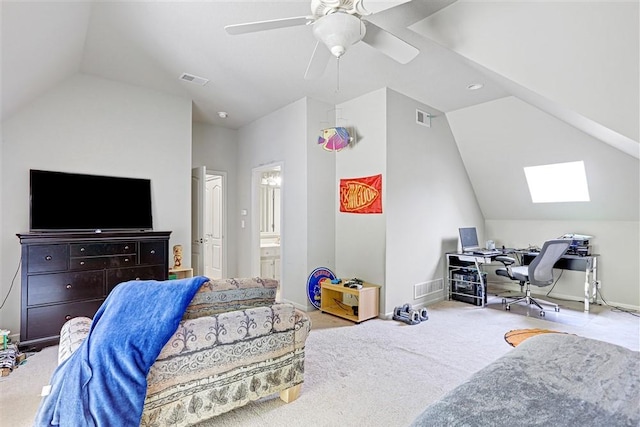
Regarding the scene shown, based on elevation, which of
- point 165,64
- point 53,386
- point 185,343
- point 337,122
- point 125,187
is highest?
point 165,64

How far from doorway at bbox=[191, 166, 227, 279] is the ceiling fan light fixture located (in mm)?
3258

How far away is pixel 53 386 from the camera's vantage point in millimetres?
1526

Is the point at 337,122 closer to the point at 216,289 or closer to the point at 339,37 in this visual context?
the point at 339,37

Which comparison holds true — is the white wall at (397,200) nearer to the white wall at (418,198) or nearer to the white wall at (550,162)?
the white wall at (418,198)

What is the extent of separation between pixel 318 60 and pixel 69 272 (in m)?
3.07

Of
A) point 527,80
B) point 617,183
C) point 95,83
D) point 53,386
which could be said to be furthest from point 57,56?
point 617,183

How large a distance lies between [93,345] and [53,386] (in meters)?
0.29

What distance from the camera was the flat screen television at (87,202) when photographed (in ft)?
11.2

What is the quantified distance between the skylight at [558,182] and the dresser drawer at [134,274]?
Result: 5.21m

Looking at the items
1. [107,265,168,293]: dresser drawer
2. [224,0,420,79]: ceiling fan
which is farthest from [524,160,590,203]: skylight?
[107,265,168,293]: dresser drawer

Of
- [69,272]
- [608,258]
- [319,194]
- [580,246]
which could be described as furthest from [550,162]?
[69,272]

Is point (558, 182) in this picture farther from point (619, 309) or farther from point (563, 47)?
point (563, 47)

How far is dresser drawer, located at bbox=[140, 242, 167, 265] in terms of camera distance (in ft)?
12.0

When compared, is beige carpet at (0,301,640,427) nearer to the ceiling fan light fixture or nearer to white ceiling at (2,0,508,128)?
the ceiling fan light fixture
